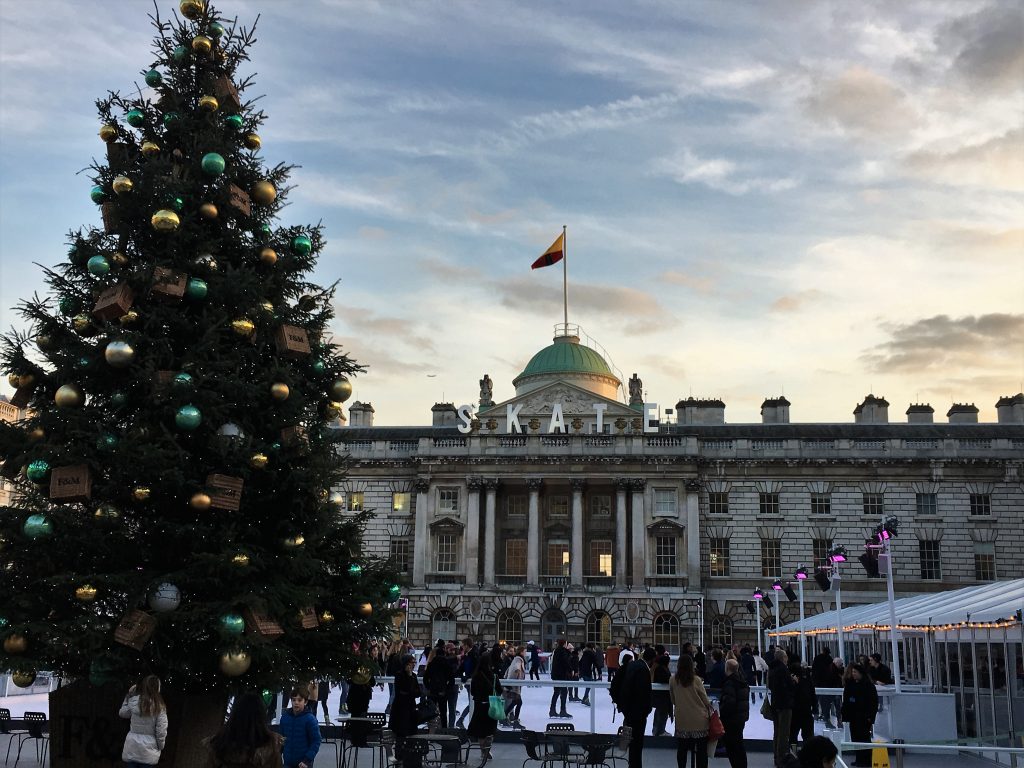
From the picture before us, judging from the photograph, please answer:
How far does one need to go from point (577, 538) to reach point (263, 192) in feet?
162

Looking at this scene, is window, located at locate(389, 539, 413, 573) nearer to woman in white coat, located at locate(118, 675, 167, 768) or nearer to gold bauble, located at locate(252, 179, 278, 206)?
gold bauble, located at locate(252, 179, 278, 206)

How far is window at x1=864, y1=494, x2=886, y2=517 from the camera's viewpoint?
196ft

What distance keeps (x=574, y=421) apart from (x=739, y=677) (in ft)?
152

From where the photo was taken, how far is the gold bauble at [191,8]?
12898 mm

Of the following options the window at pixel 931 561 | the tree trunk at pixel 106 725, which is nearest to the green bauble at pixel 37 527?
the tree trunk at pixel 106 725

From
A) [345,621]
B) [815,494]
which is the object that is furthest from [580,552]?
[345,621]

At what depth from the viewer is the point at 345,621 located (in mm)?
12406

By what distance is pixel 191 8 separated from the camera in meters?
12.9

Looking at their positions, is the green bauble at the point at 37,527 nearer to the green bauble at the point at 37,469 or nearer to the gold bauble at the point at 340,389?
the green bauble at the point at 37,469

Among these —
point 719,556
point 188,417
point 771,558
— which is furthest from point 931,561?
point 188,417

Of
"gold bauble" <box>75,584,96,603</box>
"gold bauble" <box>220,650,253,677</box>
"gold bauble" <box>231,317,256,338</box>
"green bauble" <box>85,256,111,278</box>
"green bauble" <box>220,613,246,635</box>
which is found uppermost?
"green bauble" <box>85,256,111,278</box>

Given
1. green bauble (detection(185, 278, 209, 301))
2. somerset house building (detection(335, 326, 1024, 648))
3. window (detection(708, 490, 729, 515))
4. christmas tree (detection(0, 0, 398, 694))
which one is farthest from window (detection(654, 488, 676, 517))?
green bauble (detection(185, 278, 209, 301))

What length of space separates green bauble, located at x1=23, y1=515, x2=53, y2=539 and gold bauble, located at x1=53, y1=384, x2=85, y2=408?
1.25m

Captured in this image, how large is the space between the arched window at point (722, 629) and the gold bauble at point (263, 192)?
50679 millimetres
